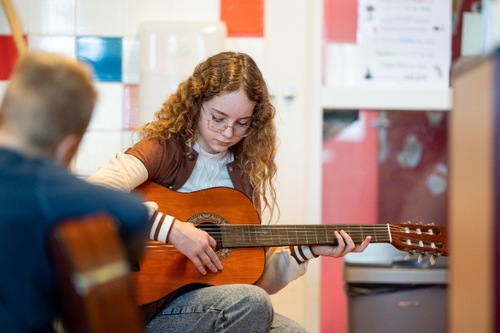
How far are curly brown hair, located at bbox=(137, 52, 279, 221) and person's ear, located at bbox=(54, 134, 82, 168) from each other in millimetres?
883

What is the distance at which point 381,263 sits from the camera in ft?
8.14

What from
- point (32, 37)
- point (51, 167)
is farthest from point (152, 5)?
point (51, 167)

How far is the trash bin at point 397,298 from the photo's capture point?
244cm

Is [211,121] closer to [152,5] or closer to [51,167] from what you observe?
[152,5]

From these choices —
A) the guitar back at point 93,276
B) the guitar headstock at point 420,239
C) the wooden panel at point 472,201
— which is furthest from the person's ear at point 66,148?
the guitar headstock at point 420,239

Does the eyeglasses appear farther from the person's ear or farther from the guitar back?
the guitar back

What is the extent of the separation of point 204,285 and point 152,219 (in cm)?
25

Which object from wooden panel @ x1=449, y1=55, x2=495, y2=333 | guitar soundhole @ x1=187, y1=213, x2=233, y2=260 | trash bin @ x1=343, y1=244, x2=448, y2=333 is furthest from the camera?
trash bin @ x1=343, y1=244, x2=448, y2=333

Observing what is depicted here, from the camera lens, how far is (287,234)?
1941mm

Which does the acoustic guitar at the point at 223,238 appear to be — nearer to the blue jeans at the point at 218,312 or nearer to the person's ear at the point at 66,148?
the blue jeans at the point at 218,312

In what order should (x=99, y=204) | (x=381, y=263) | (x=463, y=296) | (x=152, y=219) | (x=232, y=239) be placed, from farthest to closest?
(x=381, y=263) → (x=232, y=239) → (x=152, y=219) → (x=463, y=296) → (x=99, y=204)

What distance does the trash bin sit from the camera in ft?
8.00

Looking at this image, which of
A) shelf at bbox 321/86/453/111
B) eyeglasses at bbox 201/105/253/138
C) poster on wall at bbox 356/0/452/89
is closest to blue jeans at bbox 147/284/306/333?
eyeglasses at bbox 201/105/253/138

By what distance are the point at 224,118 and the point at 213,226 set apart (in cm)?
31
